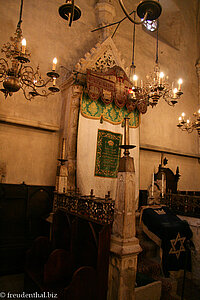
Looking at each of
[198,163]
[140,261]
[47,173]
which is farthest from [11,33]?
[198,163]

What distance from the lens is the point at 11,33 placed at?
4426mm

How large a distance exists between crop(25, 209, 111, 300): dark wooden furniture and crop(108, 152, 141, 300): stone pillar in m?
0.09

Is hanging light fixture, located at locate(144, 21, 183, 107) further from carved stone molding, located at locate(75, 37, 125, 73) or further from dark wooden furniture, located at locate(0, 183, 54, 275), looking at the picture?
dark wooden furniture, located at locate(0, 183, 54, 275)

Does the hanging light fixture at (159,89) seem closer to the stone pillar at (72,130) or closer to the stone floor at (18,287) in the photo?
the stone pillar at (72,130)

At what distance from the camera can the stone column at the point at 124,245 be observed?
7.11 ft

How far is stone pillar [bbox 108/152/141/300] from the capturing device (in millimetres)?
2168

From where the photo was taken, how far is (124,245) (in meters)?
2.18

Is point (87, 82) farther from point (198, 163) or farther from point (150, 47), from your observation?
point (198, 163)

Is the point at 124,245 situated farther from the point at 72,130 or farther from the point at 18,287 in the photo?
the point at 72,130

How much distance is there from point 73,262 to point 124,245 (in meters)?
0.92

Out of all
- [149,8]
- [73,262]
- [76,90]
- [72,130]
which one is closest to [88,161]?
[72,130]

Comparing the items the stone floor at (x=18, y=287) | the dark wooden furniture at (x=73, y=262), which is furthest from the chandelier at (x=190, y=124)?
the dark wooden furniture at (x=73, y=262)

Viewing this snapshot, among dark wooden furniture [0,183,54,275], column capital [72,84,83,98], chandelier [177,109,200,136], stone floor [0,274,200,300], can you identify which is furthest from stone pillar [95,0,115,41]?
stone floor [0,274,200,300]

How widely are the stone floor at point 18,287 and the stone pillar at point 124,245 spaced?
1.54m
